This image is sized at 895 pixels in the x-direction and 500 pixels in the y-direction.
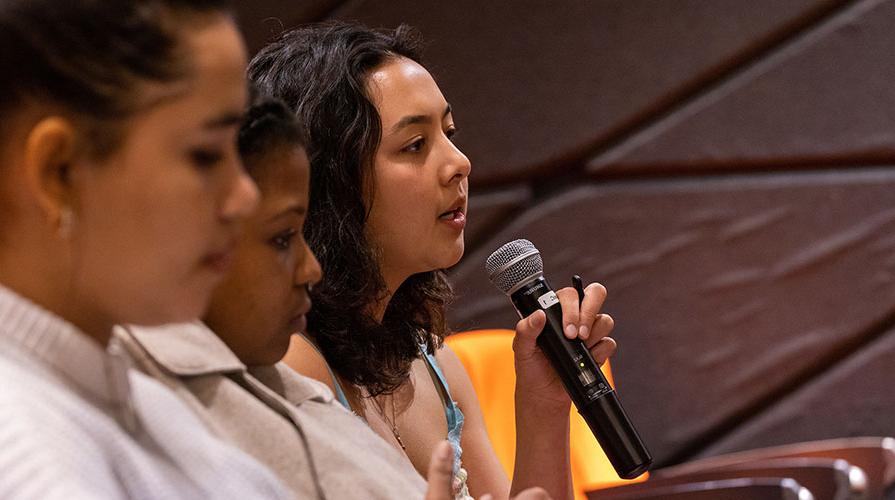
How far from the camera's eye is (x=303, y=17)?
2.43m

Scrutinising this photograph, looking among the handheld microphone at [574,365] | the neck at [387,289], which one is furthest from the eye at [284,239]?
the neck at [387,289]

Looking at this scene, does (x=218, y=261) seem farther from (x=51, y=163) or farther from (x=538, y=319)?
(x=538, y=319)

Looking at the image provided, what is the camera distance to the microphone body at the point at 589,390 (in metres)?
1.06

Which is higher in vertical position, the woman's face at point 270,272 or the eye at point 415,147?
the eye at point 415,147

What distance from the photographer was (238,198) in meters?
0.58

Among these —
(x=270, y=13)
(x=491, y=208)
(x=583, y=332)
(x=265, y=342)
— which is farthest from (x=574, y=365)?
(x=270, y=13)

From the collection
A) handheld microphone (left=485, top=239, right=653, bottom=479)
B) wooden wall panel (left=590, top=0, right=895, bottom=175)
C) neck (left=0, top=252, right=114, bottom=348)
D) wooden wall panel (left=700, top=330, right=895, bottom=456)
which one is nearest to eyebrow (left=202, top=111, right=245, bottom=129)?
neck (left=0, top=252, right=114, bottom=348)

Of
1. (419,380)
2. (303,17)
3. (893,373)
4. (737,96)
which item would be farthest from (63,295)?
(893,373)

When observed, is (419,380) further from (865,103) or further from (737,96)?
(865,103)

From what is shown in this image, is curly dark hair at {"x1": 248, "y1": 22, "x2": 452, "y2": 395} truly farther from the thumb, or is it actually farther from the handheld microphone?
the thumb

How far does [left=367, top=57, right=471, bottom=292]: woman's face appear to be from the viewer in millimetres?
1211

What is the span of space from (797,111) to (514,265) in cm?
153

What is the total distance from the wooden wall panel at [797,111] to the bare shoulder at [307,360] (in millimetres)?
1423

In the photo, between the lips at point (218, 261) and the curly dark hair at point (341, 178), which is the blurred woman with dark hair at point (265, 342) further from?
the curly dark hair at point (341, 178)
